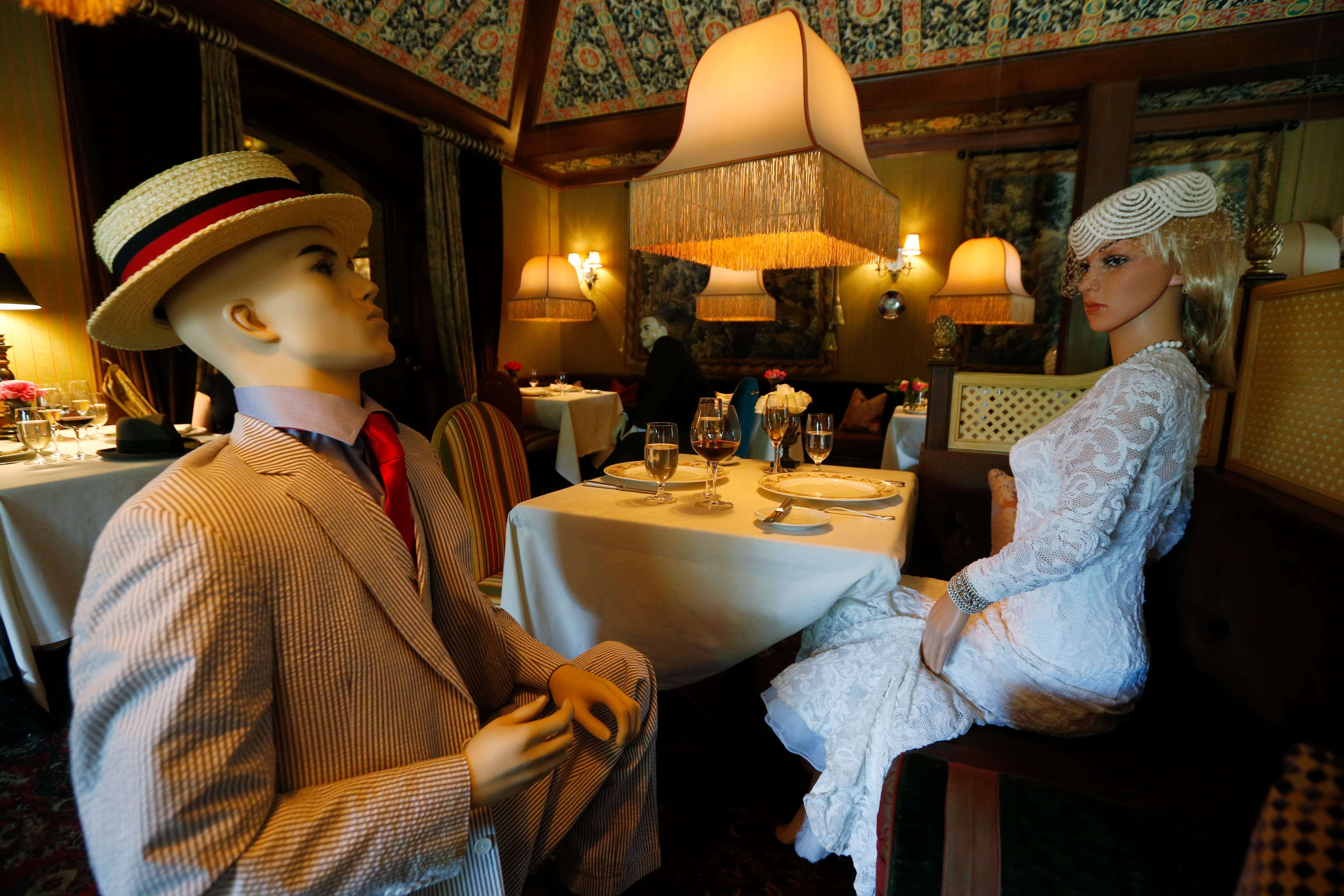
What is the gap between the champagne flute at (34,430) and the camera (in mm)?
2021

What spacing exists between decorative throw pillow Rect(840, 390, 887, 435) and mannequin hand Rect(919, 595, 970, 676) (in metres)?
4.65

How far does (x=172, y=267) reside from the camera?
73 cm

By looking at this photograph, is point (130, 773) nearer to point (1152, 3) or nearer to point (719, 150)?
point (719, 150)

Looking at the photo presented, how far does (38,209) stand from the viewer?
3.43 metres

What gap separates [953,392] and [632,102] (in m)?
4.25

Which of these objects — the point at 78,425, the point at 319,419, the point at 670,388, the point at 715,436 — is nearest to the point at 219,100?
the point at 78,425

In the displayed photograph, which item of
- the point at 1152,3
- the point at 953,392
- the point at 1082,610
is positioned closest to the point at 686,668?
the point at 1082,610

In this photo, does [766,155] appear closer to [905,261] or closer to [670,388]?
[670,388]

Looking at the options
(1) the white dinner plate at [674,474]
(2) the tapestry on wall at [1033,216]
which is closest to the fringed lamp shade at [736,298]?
(2) the tapestry on wall at [1033,216]

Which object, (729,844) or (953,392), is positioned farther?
(953,392)

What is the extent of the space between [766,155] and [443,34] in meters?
4.64

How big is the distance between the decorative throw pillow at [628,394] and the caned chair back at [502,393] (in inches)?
101

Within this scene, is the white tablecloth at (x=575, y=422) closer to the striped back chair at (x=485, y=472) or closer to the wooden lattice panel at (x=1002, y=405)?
the striped back chair at (x=485, y=472)

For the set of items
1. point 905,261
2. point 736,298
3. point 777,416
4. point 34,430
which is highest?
point 905,261
